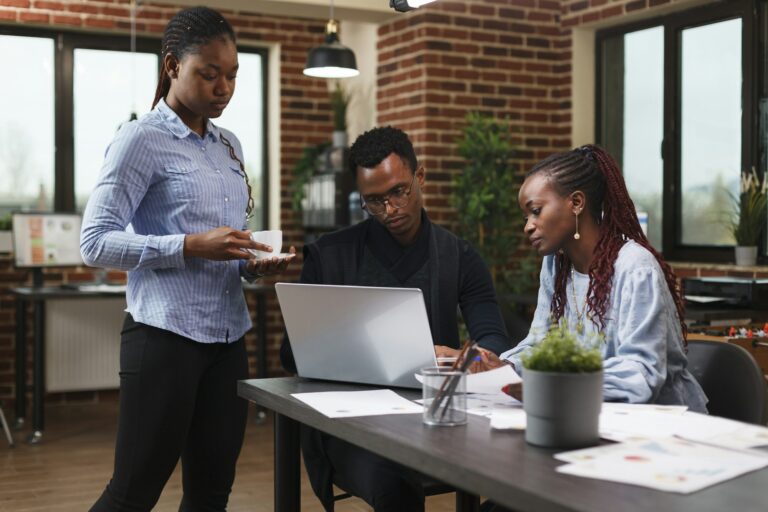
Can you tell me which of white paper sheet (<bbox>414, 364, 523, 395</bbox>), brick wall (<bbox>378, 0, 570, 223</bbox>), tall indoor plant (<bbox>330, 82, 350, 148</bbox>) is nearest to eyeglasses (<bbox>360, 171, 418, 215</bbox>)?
white paper sheet (<bbox>414, 364, 523, 395</bbox>)

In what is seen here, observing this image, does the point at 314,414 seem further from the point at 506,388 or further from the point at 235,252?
the point at 235,252

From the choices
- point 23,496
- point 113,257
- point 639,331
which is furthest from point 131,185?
point 23,496

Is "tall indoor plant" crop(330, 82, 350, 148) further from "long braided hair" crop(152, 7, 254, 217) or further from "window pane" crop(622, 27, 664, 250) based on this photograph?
"long braided hair" crop(152, 7, 254, 217)

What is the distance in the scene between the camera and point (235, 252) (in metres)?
2.02

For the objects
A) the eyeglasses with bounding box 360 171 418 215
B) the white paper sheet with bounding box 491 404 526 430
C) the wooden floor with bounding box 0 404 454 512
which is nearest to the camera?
the white paper sheet with bounding box 491 404 526 430

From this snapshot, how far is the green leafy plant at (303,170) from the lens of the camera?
6305mm

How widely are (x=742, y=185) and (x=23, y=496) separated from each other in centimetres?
367

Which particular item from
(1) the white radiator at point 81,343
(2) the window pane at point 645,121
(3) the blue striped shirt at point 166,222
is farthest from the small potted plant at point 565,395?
(1) the white radiator at point 81,343

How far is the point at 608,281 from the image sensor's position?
187cm

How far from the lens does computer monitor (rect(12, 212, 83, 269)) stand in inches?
212

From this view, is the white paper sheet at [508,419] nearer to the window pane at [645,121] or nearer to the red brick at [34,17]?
the window pane at [645,121]

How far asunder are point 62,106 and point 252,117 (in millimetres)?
1260

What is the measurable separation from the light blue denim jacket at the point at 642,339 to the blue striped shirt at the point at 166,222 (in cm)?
70

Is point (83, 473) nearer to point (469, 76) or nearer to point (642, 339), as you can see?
point (469, 76)
